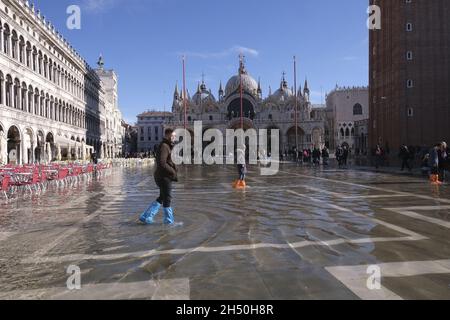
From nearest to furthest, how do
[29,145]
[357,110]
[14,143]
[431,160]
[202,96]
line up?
[431,160]
[14,143]
[29,145]
[357,110]
[202,96]

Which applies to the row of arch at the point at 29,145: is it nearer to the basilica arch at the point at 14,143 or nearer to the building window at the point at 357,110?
the basilica arch at the point at 14,143

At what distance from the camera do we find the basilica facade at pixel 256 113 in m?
101

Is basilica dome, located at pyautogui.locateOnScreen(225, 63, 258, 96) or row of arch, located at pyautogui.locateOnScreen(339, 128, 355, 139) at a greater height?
basilica dome, located at pyautogui.locateOnScreen(225, 63, 258, 96)

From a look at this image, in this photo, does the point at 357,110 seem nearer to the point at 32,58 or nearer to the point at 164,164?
the point at 32,58

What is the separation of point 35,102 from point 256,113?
228 feet

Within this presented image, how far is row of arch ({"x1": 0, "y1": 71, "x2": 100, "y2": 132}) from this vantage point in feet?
108

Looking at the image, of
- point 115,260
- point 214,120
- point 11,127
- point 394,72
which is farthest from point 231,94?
point 115,260

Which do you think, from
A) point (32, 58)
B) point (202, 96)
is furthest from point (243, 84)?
point (32, 58)

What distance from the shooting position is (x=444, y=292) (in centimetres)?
459

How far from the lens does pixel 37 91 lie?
40.1 meters

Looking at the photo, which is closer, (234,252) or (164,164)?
(234,252)

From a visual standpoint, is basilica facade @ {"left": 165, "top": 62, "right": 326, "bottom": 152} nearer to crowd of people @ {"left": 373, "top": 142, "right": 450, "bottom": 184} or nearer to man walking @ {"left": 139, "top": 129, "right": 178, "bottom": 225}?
crowd of people @ {"left": 373, "top": 142, "right": 450, "bottom": 184}

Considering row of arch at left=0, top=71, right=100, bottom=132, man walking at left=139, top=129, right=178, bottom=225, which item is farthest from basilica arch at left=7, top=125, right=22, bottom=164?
man walking at left=139, top=129, right=178, bottom=225
